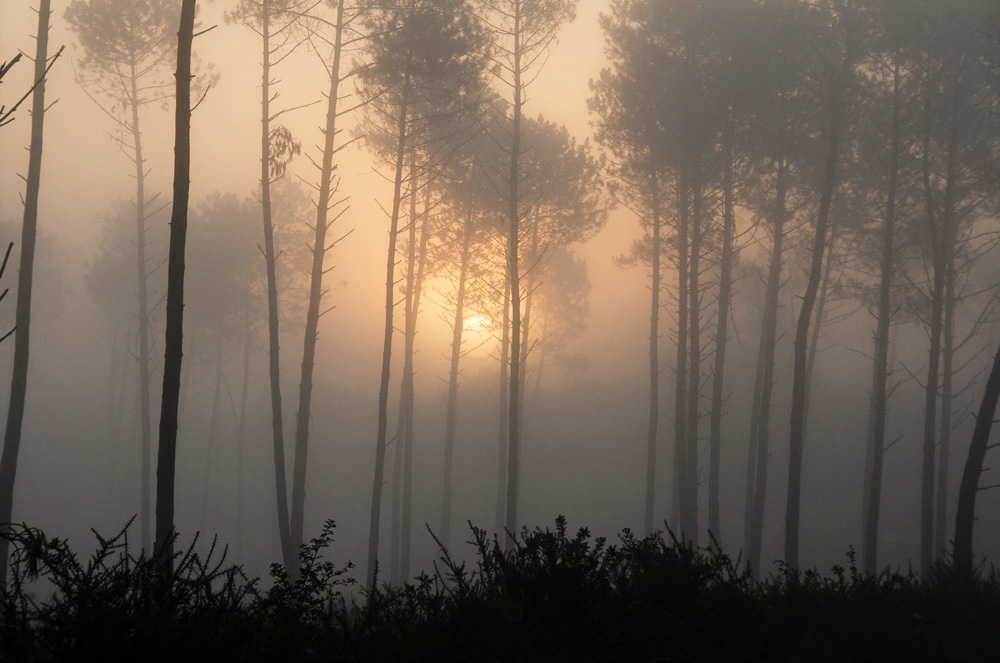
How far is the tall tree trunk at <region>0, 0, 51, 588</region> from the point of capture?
8.43m

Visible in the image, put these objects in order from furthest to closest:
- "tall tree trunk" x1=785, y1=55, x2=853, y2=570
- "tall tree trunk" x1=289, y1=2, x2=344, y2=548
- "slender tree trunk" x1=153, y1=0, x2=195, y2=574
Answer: "tall tree trunk" x1=785, y1=55, x2=853, y2=570, "tall tree trunk" x1=289, y1=2, x2=344, y2=548, "slender tree trunk" x1=153, y1=0, x2=195, y2=574

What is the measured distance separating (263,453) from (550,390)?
53.4 feet

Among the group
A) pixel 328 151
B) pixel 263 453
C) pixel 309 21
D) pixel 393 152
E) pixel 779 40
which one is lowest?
pixel 263 453

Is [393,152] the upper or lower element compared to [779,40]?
lower

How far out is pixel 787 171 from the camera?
15219 mm

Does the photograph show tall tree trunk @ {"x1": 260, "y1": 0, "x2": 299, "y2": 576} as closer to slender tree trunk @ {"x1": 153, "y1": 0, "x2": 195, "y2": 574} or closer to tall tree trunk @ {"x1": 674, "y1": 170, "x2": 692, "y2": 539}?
slender tree trunk @ {"x1": 153, "y1": 0, "x2": 195, "y2": 574}

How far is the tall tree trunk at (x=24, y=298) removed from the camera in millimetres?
8430

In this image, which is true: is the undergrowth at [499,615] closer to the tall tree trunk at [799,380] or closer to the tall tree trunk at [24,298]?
the tall tree trunk at [24,298]

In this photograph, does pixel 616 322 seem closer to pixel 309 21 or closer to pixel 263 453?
pixel 263 453

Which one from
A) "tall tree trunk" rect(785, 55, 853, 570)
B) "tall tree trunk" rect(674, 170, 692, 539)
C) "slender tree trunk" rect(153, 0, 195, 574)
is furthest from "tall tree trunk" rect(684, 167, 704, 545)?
"slender tree trunk" rect(153, 0, 195, 574)

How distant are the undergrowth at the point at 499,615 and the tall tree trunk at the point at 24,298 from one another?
435 centimetres

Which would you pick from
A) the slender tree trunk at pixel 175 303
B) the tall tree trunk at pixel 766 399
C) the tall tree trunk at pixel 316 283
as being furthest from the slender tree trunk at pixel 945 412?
the slender tree trunk at pixel 175 303

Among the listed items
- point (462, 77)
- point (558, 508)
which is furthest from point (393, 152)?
point (558, 508)

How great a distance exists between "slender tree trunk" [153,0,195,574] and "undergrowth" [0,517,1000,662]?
1497 mm
